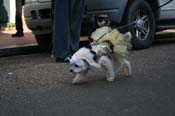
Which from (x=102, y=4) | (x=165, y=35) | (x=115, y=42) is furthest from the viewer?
(x=165, y=35)

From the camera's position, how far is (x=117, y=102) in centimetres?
596

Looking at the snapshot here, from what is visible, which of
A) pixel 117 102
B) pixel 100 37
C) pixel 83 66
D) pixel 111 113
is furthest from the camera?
pixel 100 37

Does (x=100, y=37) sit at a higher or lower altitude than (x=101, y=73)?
higher

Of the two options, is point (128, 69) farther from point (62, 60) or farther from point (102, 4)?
point (102, 4)

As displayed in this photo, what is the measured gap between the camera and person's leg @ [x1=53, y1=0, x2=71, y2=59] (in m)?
9.02

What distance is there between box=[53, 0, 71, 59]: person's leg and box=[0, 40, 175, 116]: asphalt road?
→ 0.28 m

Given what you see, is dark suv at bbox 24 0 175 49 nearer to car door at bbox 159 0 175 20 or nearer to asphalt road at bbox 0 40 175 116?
car door at bbox 159 0 175 20

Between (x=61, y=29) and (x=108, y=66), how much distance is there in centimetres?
232

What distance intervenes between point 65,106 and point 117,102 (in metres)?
0.60

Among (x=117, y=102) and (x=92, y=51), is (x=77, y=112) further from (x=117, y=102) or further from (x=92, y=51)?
(x=92, y=51)

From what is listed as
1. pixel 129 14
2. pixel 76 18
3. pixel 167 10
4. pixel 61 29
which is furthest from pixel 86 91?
pixel 167 10

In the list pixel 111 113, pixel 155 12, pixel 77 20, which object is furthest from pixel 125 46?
pixel 155 12

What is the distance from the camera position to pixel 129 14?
9.96 meters

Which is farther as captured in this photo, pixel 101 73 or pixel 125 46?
pixel 101 73
